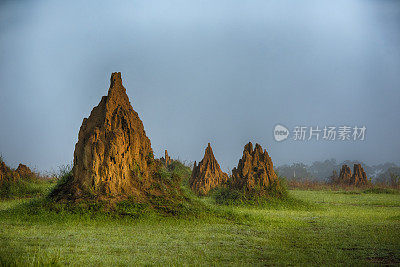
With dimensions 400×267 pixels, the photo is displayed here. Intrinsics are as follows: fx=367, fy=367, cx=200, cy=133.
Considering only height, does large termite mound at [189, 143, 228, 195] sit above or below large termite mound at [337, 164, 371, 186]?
below

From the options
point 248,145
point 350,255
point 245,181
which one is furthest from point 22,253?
point 248,145

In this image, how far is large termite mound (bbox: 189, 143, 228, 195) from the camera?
23.1 meters

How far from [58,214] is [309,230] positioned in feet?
24.0

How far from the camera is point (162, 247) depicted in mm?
7484

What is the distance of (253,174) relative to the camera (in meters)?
19.3

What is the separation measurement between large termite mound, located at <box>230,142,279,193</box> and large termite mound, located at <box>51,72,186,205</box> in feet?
19.3

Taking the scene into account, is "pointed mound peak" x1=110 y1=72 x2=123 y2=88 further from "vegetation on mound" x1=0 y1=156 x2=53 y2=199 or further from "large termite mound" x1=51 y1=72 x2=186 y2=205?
"vegetation on mound" x1=0 y1=156 x2=53 y2=199

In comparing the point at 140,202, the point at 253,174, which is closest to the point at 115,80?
the point at 140,202

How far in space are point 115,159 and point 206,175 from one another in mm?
11666

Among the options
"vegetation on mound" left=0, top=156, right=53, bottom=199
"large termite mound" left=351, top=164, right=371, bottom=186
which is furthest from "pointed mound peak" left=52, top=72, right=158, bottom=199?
"large termite mound" left=351, top=164, right=371, bottom=186

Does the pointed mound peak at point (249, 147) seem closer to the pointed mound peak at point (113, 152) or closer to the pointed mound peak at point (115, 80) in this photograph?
the pointed mound peak at point (113, 152)

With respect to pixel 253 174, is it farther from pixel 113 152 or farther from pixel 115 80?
pixel 113 152

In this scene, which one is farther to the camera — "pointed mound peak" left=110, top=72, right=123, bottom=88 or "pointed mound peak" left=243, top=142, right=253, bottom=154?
"pointed mound peak" left=243, top=142, right=253, bottom=154

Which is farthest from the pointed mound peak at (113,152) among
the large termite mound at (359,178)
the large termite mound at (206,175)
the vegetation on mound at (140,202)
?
the large termite mound at (359,178)
